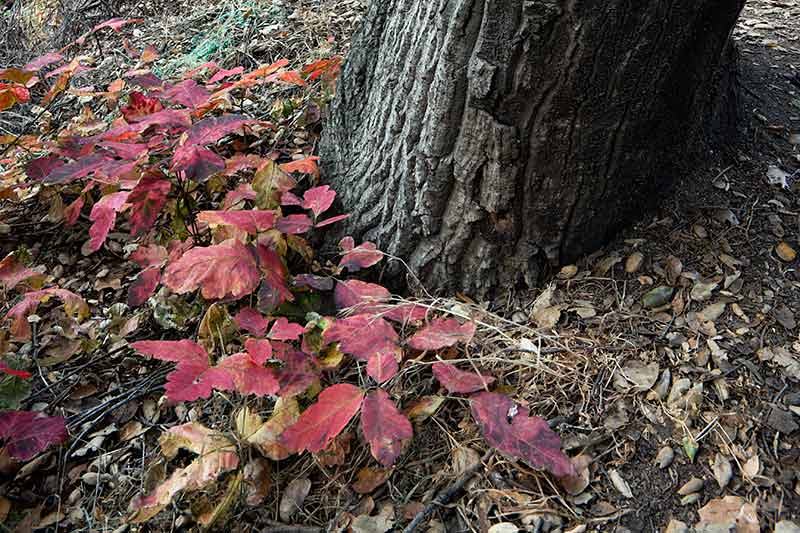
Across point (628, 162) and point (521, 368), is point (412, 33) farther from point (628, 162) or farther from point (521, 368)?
point (521, 368)

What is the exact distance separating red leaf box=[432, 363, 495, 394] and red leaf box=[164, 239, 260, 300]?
450 millimetres

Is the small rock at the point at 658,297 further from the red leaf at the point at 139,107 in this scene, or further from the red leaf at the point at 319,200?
the red leaf at the point at 139,107

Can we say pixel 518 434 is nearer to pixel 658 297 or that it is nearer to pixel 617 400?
pixel 617 400

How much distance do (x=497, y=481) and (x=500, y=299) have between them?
519 millimetres

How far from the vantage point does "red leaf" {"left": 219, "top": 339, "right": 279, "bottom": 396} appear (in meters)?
1.25

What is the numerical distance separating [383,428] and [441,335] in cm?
28

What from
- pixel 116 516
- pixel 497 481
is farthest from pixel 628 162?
pixel 116 516

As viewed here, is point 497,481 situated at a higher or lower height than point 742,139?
lower

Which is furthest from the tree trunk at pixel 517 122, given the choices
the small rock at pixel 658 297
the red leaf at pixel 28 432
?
the red leaf at pixel 28 432

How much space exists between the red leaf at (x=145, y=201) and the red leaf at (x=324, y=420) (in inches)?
27.5

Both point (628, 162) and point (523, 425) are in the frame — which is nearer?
point (523, 425)

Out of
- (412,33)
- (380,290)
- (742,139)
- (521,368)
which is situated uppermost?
(412,33)

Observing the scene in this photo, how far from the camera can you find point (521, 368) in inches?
55.9

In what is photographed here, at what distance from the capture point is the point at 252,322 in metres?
1.42
